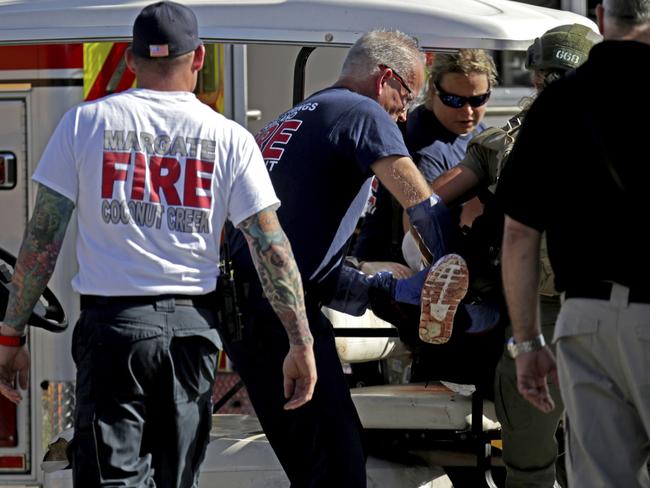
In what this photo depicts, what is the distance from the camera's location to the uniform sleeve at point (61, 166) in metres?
3.31

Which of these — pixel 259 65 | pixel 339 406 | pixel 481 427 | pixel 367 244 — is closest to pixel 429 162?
pixel 367 244

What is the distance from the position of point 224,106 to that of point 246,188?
2.07 meters

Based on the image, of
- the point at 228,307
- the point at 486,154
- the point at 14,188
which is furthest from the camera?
the point at 14,188

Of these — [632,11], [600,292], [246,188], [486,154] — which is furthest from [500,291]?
[632,11]

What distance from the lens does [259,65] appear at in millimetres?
7508

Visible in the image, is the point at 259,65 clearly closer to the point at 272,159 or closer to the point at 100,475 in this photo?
the point at 272,159

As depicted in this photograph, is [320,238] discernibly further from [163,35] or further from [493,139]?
[163,35]

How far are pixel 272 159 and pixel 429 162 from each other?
1256 mm

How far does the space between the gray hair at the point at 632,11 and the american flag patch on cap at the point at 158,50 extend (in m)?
1.14

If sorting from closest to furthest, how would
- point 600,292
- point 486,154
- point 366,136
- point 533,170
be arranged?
point 600,292, point 533,170, point 366,136, point 486,154

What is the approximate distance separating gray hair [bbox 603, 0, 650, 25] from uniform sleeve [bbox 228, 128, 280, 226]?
0.99 m

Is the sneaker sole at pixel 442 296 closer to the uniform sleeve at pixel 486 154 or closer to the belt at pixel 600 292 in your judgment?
the uniform sleeve at pixel 486 154

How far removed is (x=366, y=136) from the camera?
384 cm

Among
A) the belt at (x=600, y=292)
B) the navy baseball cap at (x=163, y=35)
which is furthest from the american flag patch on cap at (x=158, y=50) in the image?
the belt at (x=600, y=292)
